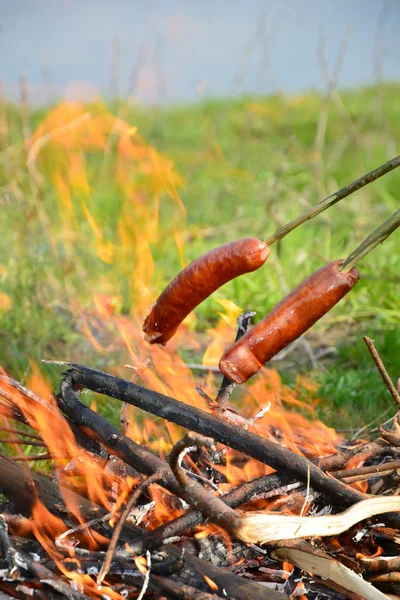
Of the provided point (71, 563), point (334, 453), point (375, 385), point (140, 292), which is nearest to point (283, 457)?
point (334, 453)

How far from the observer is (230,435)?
2035 mm

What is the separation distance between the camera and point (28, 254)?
5.19 metres

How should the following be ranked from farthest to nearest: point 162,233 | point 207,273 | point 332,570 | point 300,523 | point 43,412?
point 162,233 < point 43,412 < point 207,273 < point 332,570 < point 300,523

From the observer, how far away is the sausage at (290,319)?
6.48 ft

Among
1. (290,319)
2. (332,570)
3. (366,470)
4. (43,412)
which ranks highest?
(290,319)

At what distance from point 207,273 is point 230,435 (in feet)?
1.55

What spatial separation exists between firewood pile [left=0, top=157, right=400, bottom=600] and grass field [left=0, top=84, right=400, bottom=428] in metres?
1.19

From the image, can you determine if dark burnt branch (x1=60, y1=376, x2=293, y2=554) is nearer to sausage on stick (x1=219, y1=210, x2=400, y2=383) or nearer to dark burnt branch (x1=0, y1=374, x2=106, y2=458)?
dark burnt branch (x1=0, y1=374, x2=106, y2=458)

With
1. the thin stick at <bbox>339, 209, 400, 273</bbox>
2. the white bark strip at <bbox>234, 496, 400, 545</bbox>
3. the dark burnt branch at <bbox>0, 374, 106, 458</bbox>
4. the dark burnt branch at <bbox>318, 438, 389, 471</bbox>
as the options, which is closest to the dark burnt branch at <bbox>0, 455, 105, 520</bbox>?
the dark burnt branch at <bbox>0, 374, 106, 458</bbox>

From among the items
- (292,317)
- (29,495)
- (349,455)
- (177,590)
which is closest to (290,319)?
(292,317)

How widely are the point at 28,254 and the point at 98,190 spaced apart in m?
3.03

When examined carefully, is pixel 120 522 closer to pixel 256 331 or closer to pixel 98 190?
pixel 256 331

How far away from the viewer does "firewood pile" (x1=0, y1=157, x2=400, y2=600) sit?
1.86 metres

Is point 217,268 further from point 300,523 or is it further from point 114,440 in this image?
point 300,523
